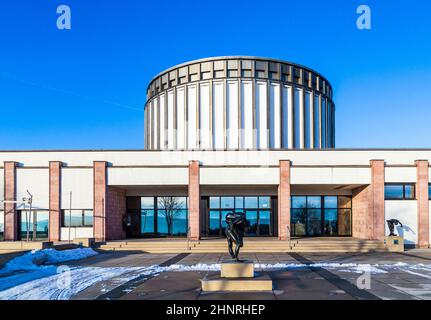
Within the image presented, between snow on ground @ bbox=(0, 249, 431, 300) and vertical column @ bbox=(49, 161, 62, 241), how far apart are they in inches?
356

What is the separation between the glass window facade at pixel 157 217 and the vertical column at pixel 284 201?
697cm

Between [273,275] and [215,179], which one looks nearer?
[273,275]

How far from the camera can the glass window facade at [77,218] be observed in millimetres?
29125

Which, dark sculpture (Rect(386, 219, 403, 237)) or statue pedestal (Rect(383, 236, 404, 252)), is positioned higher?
dark sculpture (Rect(386, 219, 403, 237))

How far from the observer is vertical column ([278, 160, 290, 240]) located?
27953mm

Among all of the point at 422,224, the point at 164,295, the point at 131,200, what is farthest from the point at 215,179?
the point at 164,295

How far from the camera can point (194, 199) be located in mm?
28406

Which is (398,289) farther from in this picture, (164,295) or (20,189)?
(20,189)

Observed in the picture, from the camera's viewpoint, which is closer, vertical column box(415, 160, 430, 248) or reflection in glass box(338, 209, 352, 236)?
vertical column box(415, 160, 430, 248)

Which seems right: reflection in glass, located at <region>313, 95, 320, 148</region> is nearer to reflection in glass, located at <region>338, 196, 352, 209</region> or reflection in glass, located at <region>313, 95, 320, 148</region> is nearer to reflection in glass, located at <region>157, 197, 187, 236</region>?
reflection in glass, located at <region>338, 196, 352, 209</region>

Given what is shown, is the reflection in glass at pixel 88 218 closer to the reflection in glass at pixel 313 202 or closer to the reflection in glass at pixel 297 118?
the reflection in glass at pixel 313 202

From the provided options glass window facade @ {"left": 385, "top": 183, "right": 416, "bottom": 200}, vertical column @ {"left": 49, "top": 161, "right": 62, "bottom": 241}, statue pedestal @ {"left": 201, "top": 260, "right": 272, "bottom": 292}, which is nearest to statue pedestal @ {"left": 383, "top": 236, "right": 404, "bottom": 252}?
glass window facade @ {"left": 385, "top": 183, "right": 416, "bottom": 200}
